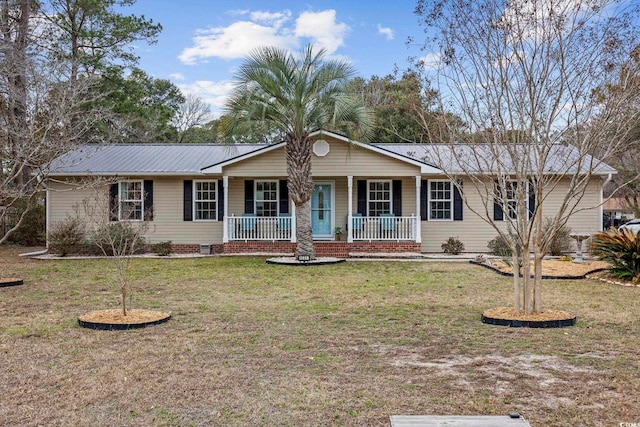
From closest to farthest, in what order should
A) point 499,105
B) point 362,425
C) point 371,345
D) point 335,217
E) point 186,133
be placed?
point 362,425
point 371,345
point 499,105
point 335,217
point 186,133

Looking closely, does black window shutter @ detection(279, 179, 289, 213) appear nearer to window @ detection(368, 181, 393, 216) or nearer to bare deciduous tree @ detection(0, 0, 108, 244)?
window @ detection(368, 181, 393, 216)

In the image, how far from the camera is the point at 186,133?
38594mm

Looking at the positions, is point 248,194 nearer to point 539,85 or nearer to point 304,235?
point 304,235

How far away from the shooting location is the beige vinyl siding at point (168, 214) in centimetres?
1836

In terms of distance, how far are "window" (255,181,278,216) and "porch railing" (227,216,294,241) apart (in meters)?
0.96

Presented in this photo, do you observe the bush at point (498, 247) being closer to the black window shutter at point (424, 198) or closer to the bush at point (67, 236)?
the black window shutter at point (424, 198)

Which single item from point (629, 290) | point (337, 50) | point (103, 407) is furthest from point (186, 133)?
point (103, 407)

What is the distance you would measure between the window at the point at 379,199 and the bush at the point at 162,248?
662 centimetres

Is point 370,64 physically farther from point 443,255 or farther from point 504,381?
point 504,381

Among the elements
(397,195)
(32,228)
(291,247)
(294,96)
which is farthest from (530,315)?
(32,228)

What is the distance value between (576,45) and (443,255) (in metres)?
10.4

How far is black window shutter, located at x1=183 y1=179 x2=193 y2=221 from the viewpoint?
60.2 feet

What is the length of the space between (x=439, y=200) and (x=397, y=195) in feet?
4.58

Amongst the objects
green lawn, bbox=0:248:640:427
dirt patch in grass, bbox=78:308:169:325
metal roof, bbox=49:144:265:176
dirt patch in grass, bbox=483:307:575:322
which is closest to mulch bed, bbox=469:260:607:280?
green lawn, bbox=0:248:640:427
